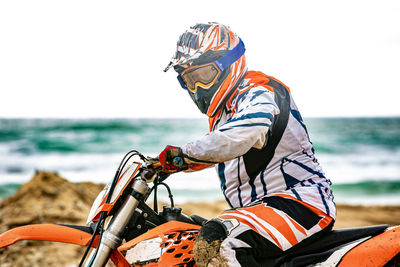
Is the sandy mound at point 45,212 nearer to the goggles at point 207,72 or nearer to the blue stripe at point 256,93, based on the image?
the goggles at point 207,72

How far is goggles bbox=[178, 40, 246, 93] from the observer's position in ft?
7.50

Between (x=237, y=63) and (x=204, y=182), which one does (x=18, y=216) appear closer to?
(x=237, y=63)

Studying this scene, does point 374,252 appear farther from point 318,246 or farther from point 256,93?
point 256,93

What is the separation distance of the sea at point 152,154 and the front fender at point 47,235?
712 cm

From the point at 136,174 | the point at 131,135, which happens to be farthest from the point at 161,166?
the point at 131,135

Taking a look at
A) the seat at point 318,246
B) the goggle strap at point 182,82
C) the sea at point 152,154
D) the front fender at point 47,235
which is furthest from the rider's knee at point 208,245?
the sea at point 152,154

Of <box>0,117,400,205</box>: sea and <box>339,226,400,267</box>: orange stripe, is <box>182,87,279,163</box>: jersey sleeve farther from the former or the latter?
<box>0,117,400,205</box>: sea

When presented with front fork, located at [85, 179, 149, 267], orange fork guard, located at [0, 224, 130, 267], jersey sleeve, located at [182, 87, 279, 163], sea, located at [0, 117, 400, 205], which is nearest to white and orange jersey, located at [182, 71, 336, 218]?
jersey sleeve, located at [182, 87, 279, 163]

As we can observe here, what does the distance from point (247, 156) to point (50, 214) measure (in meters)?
3.76

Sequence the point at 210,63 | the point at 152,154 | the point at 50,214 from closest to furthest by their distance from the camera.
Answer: the point at 210,63, the point at 50,214, the point at 152,154

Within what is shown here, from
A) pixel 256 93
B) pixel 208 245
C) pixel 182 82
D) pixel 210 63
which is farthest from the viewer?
pixel 182 82

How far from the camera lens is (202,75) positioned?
2.32m

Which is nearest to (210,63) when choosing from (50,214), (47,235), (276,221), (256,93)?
(256,93)

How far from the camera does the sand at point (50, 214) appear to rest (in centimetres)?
430
